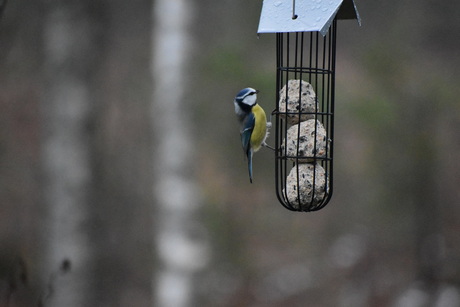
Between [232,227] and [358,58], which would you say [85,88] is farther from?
[358,58]

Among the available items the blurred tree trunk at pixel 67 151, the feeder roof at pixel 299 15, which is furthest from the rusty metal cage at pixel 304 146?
the blurred tree trunk at pixel 67 151

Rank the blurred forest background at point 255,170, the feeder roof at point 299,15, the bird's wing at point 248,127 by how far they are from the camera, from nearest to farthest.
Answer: the feeder roof at point 299,15 → the bird's wing at point 248,127 → the blurred forest background at point 255,170

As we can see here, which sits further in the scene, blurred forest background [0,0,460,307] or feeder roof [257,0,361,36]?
blurred forest background [0,0,460,307]

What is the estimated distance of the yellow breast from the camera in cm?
543

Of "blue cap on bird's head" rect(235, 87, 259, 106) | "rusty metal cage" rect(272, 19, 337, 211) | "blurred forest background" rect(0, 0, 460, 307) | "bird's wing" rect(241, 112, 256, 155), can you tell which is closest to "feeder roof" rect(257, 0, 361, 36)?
"rusty metal cage" rect(272, 19, 337, 211)

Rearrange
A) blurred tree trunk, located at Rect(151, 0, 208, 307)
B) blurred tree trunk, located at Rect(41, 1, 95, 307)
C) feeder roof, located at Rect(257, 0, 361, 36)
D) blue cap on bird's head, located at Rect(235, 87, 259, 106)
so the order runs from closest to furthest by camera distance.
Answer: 1. feeder roof, located at Rect(257, 0, 361, 36)
2. blue cap on bird's head, located at Rect(235, 87, 259, 106)
3. blurred tree trunk, located at Rect(151, 0, 208, 307)
4. blurred tree trunk, located at Rect(41, 1, 95, 307)

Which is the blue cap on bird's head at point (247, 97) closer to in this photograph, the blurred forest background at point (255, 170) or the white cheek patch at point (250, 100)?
the white cheek patch at point (250, 100)

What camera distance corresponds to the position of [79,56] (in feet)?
29.5

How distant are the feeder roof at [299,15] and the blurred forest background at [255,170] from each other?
4.66 m

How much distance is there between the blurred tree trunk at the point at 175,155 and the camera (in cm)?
858

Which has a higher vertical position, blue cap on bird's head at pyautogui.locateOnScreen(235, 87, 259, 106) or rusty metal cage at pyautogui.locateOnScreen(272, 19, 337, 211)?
blue cap on bird's head at pyautogui.locateOnScreen(235, 87, 259, 106)

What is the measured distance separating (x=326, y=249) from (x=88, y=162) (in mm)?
3795

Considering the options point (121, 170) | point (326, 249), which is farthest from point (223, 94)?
point (326, 249)

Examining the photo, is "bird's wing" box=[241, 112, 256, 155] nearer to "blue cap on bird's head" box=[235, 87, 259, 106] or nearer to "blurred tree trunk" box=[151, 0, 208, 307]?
"blue cap on bird's head" box=[235, 87, 259, 106]
